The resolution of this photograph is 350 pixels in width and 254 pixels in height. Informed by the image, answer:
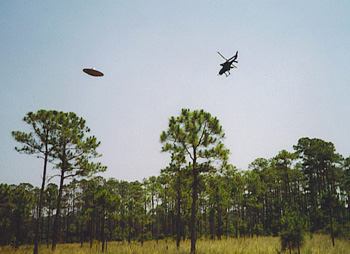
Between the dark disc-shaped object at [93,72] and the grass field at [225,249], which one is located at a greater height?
the dark disc-shaped object at [93,72]

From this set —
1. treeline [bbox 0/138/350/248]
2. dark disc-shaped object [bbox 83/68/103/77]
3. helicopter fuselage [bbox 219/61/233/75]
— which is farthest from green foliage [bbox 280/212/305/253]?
dark disc-shaped object [bbox 83/68/103/77]

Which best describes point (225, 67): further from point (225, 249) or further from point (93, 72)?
point (225, 249)

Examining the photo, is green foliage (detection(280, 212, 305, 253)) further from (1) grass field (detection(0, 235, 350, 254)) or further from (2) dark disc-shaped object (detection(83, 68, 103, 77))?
(2) dark disc-shaped object (detection(83, 68, 103, 77))

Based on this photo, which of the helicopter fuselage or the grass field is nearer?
the helicopter fuselage

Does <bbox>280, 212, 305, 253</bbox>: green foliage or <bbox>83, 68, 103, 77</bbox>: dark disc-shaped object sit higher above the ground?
<bbox>83, 68, 103, 77</bbox>: dark disc-shaped object

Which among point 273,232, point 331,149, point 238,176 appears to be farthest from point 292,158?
point 273,232

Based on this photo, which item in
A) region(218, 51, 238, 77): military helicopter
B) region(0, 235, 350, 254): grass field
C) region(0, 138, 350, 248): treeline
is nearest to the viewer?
region(218, 51, 238, 77): military helicopter

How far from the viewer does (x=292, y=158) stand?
123 feet

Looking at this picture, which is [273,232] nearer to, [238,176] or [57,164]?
[238,176]

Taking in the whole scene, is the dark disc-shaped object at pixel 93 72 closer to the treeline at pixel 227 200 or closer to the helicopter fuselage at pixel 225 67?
the helicopter fuselage at pixel 225 67

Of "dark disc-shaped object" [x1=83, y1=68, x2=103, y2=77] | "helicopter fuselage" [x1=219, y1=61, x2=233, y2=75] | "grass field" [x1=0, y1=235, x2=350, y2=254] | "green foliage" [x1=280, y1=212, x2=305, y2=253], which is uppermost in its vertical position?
"helicopter fuselage" [x1=219, y1=61, x2=233, y2=75]

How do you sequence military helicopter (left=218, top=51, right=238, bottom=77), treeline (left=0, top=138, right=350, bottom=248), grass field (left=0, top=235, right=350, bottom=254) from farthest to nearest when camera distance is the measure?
treeline (left=0, top=138, right=350, bottom=248)
grass field (left=0, top=235, right=350, bottom=254)
military helicopter (left=218, top=51, right=238, bottom=77)

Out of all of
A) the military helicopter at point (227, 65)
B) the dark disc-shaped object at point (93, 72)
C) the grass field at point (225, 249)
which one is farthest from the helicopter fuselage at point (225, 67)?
the grass field at point (225, 249)

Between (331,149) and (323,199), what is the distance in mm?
17166
